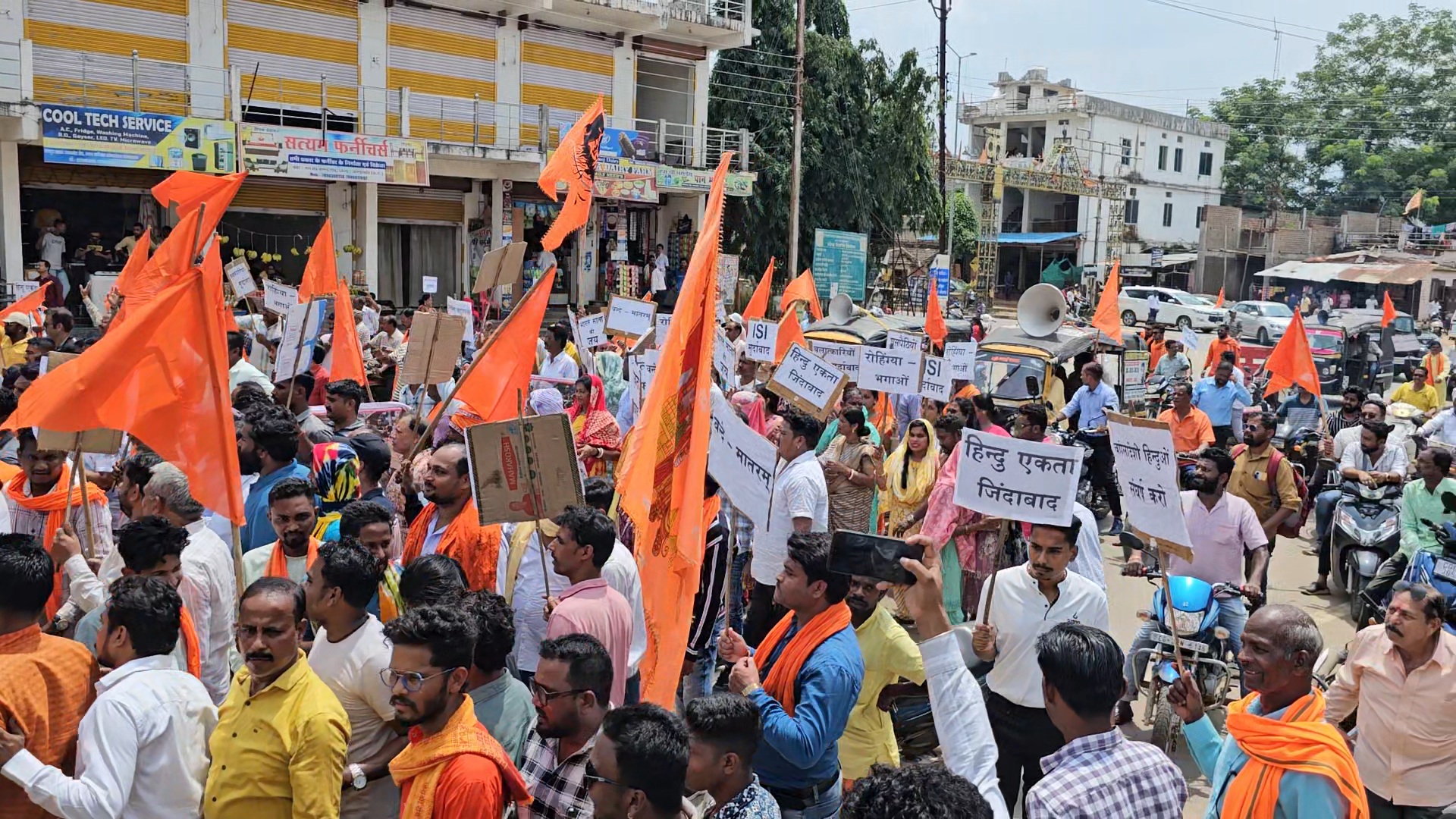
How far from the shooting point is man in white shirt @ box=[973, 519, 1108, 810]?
180 inches

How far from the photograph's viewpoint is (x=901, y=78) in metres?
32.4

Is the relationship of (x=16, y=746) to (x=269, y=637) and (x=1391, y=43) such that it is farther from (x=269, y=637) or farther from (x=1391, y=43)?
(x=1391, y=43)

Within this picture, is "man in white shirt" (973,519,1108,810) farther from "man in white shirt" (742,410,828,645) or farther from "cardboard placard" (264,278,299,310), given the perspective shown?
"cardboard placard" (264,278,299,310)

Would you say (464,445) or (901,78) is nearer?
(464,445)

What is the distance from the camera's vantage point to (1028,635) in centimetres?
466

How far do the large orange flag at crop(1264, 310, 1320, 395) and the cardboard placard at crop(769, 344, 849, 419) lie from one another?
609 centimetres

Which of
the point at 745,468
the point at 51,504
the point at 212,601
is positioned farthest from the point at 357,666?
the point at 51,504

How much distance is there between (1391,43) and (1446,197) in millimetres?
10251

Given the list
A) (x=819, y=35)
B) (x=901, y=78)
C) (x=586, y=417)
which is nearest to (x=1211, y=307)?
(x=901, y=78)

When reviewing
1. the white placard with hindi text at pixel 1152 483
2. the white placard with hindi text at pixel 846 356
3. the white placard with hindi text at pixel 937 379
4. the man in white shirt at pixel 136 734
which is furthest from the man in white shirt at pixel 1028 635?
the white placard with hindi text at pixel 846 356

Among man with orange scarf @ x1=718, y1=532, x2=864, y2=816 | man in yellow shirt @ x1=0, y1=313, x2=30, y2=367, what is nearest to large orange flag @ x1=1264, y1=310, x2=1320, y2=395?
man with orange scarf @ x1=718, y1=532, x2=864, y2=816

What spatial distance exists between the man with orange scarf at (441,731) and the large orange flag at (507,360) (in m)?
3.08

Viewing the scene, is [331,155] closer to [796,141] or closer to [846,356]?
[796,141]

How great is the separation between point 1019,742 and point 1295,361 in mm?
8892
